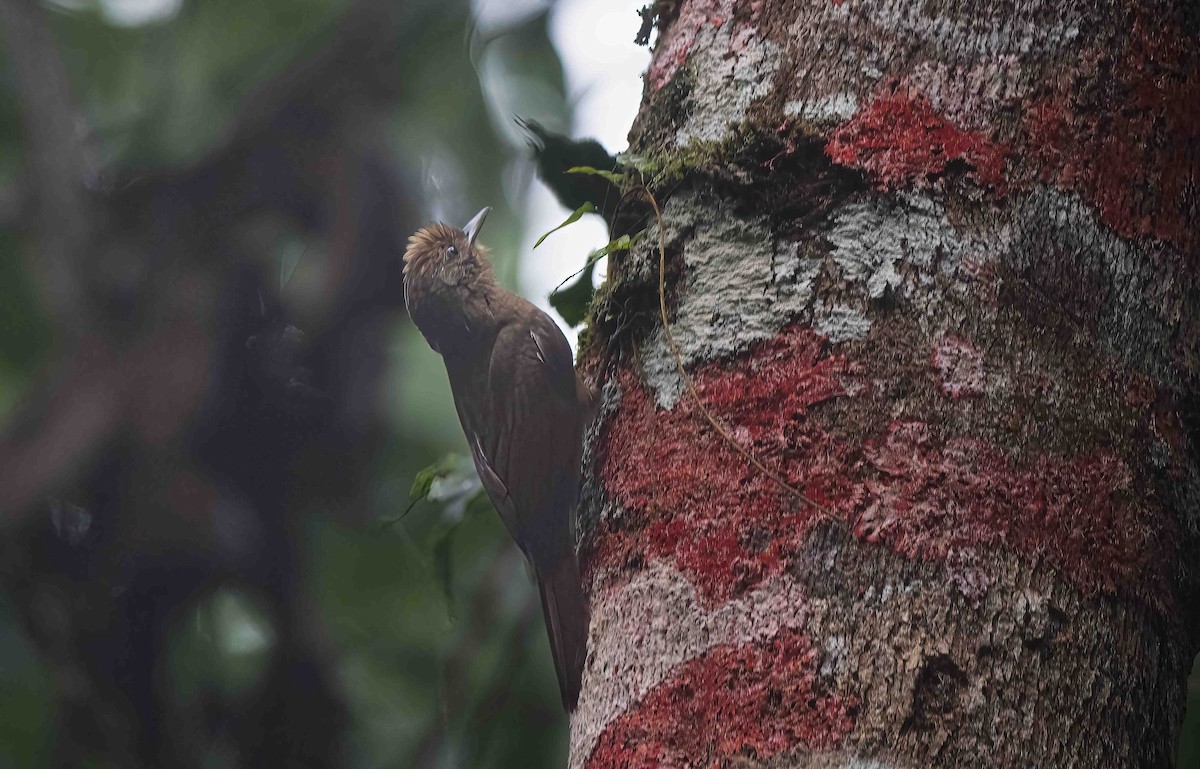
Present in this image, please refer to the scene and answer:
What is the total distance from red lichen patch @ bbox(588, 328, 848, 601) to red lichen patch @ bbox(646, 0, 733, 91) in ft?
1.42

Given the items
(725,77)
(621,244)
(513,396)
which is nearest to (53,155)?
(513,396)

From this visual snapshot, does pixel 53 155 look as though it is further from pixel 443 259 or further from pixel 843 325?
pixel 843 325

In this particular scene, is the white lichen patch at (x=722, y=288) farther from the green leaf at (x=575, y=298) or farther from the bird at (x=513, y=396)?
the bird at (x=513, y=396)

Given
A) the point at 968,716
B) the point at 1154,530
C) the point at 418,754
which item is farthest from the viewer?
the point at 418,754

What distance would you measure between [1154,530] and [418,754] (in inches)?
75.7

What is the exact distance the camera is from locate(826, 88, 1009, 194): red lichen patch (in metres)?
1.02

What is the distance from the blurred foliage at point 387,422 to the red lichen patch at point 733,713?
1.35 meters

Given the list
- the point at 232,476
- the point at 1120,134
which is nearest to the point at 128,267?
the point at 232,476

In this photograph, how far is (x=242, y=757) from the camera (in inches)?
97.1

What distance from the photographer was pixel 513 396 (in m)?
2.12

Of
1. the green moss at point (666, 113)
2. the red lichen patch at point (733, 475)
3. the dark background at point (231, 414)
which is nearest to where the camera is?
the red lichen patch at point (733, 475)

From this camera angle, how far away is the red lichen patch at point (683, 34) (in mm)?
1250

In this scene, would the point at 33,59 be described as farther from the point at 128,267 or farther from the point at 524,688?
the point at 524,688

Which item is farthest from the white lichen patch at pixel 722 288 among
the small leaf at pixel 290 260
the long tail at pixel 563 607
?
the small leaf at pixel 290 260
